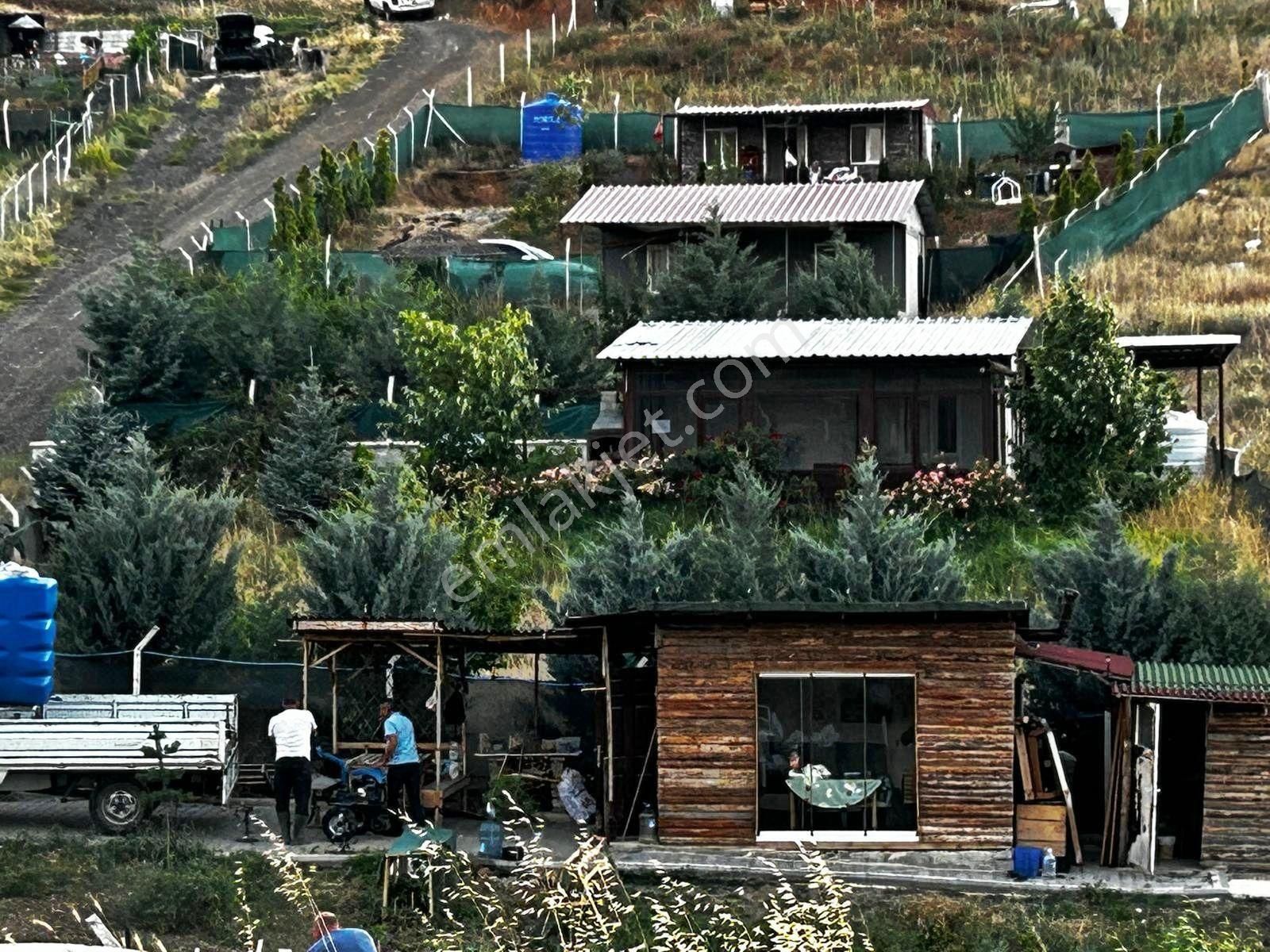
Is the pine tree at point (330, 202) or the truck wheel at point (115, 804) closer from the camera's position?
the truck wheel at point (115, 804)

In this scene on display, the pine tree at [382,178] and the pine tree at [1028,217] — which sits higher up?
the pine tree at [382,178]

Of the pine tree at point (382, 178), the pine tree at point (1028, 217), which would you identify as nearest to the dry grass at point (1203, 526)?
the pine tree at point (1028, 217)

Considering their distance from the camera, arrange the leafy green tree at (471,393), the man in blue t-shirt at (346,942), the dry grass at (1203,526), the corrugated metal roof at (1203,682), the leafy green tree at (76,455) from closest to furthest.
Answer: the man in blue t-shirt at (346,942) → the corrugated metal roof at (1203,682) → the dry grass at (1203,526) → the leafy green tree at (76,455) → the leafy green tree at (471,393)

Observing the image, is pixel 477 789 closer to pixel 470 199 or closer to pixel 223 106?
pixel 470 199

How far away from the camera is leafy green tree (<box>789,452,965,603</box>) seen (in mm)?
27719

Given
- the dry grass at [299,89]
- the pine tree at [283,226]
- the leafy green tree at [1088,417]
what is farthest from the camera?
the dry grass at [299,89]

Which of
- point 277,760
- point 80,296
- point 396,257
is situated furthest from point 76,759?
point 396,257

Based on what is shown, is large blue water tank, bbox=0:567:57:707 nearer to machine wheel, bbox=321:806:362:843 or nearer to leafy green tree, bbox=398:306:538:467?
machine wheel, bbox=321:806:362:843

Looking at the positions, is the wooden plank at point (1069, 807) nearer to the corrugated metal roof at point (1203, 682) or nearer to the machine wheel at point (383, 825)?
the corrugated metal roof at point (1203, 682)

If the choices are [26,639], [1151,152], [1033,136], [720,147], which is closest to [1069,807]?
[26,639]

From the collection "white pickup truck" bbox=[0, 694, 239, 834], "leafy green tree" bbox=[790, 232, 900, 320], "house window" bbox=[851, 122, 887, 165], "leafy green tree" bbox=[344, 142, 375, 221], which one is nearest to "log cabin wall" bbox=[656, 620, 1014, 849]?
"white pickup truck" bbox=[0, 694, 239, 834]

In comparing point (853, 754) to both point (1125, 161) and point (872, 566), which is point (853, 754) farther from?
point (1125, 161)

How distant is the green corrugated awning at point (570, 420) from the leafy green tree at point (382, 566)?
33.5 feet

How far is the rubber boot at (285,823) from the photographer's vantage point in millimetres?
Result: 23516
